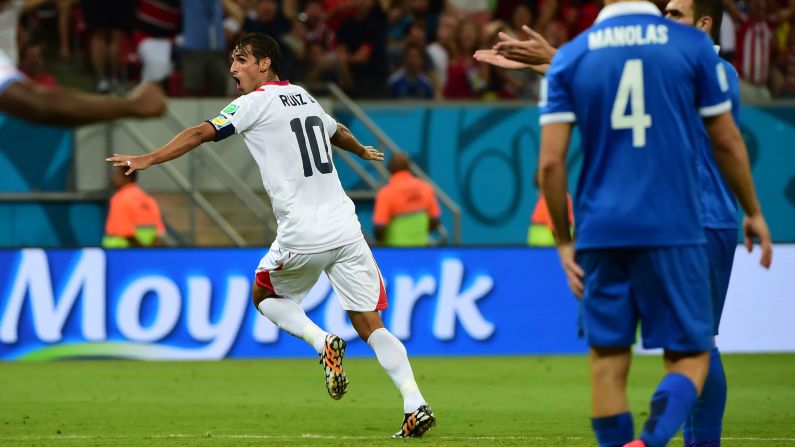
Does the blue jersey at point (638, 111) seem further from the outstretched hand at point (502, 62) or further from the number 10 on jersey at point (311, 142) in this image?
the number 10 on jersey at point (311, 142)

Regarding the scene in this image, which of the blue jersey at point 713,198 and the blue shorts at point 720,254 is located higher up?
the blue jersey at point 713,198

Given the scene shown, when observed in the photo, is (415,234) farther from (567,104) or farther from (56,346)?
(567,104)

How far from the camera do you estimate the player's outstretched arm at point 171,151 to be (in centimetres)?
756

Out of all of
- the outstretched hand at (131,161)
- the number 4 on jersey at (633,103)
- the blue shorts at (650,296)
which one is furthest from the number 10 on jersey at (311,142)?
the number 4 on jersey at (633,103)

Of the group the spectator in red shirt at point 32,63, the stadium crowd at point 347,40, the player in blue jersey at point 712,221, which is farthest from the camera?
the stadium crowd at point 347,40

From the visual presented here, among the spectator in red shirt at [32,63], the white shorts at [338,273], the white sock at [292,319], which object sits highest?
the spectator in red shirt at [32,63]

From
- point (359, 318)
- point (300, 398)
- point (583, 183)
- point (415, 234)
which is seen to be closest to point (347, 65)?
point (415, 234)

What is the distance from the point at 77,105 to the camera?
5.41m

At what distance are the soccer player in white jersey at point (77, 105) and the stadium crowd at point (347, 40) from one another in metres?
12.2

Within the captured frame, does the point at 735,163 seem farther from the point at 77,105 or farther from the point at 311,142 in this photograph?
the point at 311,142

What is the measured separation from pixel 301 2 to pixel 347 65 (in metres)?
1.37

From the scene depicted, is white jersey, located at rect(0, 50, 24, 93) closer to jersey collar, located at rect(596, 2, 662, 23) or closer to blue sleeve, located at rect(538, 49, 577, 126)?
blue sleeve, located at rect(538, 49, 577, 126)

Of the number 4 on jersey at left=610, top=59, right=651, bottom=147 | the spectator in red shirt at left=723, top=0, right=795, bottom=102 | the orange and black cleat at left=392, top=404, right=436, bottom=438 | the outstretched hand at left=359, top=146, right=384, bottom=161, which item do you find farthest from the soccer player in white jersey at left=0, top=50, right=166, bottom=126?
the spectator in red shirt at left=723, top=0, right=795, bottom=102

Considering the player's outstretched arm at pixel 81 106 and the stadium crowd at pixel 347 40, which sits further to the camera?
the stadium crowd at pixel 347 40
